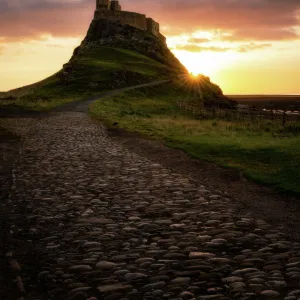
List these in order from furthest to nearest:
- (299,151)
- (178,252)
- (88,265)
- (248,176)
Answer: (299,151) → (248,176) → (178,252) → (88,265)

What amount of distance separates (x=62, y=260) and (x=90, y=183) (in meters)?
5.14

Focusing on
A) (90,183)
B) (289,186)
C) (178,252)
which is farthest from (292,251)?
(90,183)

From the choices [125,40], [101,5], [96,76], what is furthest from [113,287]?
[101,5]

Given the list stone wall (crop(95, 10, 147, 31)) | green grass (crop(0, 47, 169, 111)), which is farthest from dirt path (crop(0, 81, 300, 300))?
stone wall (crop(95, 10, 147, 31))

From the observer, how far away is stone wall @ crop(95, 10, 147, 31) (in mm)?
128750

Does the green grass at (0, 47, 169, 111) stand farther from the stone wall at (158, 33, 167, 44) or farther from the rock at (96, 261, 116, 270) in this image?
the rock at (96, 261, 116, 270)

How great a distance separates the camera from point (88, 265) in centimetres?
593

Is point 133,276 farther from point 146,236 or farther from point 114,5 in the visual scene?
point 114,5

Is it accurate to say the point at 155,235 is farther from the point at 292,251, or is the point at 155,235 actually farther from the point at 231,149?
the point at 231,149

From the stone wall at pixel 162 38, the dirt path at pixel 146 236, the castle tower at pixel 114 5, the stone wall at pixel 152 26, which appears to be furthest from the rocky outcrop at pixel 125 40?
the dirt path at pixel 146 236

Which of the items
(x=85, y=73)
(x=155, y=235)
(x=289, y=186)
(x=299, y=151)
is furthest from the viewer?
(x=85, y=73)

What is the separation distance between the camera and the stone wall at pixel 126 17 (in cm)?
12875

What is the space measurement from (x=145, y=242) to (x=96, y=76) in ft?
252

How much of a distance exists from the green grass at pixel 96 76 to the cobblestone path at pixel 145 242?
51.2 metres
